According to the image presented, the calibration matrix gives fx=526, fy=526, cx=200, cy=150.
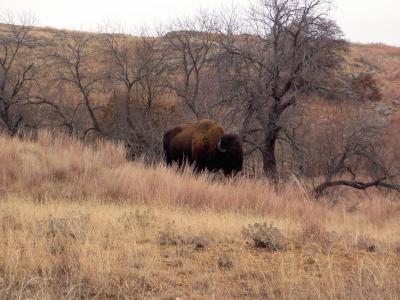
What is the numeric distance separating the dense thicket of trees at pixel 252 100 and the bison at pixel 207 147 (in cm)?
144

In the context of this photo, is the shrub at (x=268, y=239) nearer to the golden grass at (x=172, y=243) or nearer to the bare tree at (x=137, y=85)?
the golden grass at (x=172, y=243)

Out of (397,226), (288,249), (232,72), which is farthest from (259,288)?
(232,72)

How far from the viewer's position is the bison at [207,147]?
1466 centimetres

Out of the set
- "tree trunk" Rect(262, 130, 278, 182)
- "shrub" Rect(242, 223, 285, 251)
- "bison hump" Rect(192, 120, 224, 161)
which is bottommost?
"tree trunk" Rect(262, 130, 278, 182)

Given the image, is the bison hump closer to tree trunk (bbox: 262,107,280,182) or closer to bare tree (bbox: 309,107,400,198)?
tree trunk (bbox: 262,107,280,182)

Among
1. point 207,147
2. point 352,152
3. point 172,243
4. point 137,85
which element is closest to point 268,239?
point 172,243

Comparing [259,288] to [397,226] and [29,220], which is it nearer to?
[29,220]

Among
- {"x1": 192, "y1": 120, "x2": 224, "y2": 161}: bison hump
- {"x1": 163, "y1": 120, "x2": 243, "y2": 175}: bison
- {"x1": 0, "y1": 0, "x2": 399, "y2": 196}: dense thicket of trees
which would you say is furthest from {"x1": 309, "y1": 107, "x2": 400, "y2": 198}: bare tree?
{"x1": 192, "y1": 120, "x2": 224, "y2": 161}: bison hump

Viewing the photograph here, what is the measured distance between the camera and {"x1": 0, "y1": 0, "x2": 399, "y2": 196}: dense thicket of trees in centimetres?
1877

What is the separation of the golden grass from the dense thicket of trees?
16.7 feet

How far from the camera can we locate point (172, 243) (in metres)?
5.96

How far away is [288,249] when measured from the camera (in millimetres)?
5949

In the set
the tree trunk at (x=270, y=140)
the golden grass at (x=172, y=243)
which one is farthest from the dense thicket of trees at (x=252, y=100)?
the golden grass at (x=172, y=243)

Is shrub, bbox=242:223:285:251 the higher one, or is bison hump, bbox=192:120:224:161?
shrub, bbox=242:223:285:251
